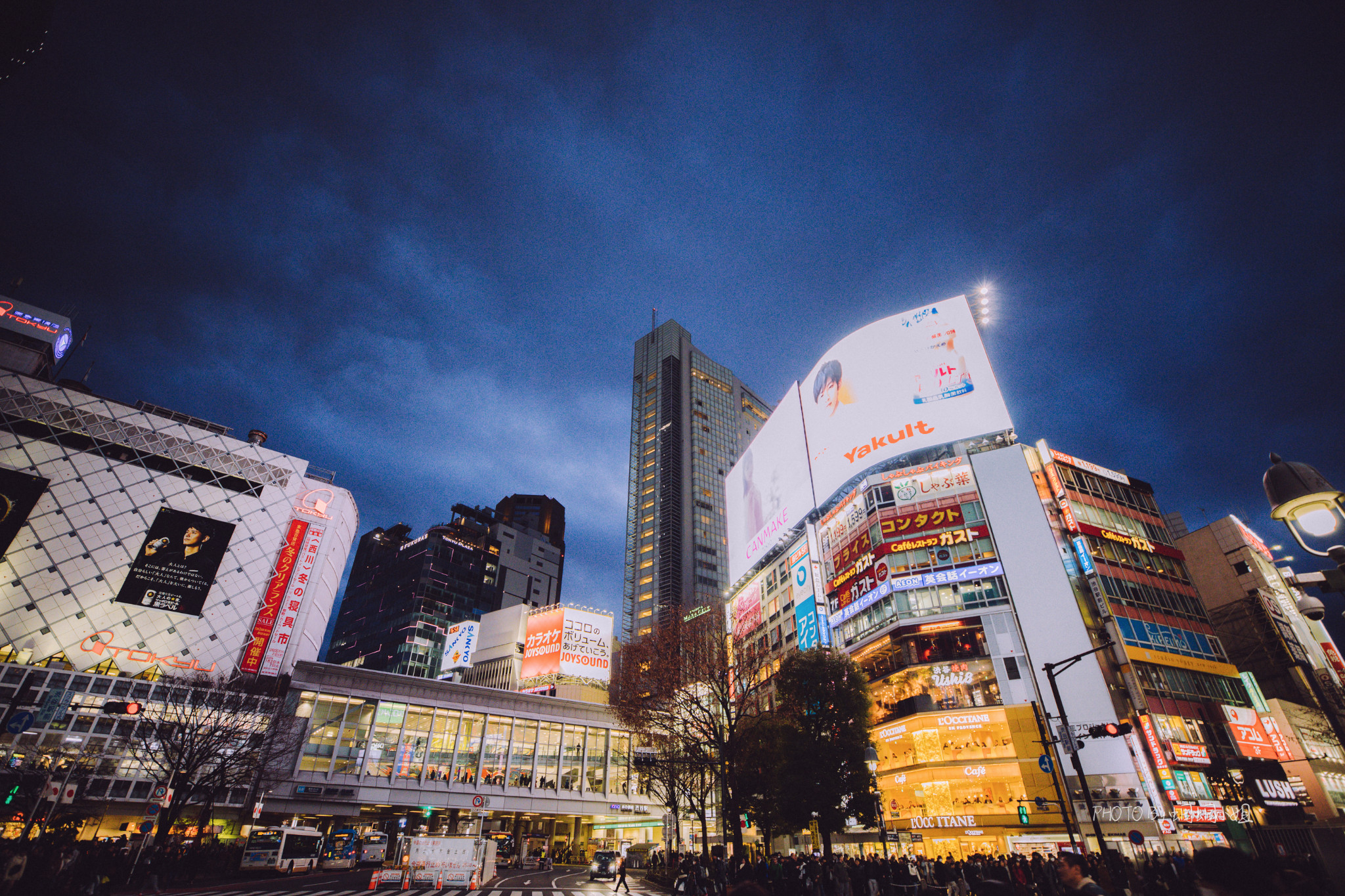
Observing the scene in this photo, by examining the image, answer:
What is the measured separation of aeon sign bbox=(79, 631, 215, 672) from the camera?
1644 inches

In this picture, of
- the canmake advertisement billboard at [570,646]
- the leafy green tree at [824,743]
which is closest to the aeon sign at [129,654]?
the canmake advertisement billboard at [570,646]

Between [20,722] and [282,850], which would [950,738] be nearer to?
[282,850]

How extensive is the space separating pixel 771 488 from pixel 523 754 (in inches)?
1403

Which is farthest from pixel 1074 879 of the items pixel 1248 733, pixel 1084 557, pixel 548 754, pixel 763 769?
pixel 548 754

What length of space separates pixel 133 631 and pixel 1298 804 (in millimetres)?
83496

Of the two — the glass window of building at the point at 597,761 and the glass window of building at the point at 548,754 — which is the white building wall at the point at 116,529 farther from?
the glass window of building at the point at 597,761

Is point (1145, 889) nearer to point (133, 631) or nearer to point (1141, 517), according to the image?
point (1141, 517)

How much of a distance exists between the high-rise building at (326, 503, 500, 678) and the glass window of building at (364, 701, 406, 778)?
6328cm

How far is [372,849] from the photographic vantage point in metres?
39.2

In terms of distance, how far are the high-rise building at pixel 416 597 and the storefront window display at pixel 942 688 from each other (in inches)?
3650

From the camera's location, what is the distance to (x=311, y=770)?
143 feet

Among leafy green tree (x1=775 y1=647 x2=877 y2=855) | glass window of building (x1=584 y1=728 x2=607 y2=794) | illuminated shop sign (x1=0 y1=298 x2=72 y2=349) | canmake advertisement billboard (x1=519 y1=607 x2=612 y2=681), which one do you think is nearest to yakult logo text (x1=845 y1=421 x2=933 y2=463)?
leafy green tree (x1=775 y1=647 x2=877 y2=855)

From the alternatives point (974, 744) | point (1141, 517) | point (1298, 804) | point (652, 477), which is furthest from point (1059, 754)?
point (652, 477)

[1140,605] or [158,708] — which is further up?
[1140,605]
